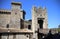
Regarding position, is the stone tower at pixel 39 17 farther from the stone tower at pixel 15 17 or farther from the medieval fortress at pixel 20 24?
the stone tower at pixel 15 17

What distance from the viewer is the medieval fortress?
28109 mm

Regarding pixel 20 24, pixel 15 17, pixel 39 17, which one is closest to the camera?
pixel 39 17

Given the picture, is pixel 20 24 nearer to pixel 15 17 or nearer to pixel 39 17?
pixel 15 17

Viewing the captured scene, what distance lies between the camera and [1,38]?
27.4 m

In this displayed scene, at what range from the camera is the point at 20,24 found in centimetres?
3366

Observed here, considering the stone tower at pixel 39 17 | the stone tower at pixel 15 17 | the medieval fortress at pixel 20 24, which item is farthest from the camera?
the stone tower at pixel 15 17

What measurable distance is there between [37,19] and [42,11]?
1.94 metres

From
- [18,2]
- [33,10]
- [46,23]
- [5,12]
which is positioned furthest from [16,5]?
[46,23]

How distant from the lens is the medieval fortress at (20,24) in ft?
92.2

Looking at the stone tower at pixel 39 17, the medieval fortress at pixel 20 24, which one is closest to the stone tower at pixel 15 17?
the medieval fortress at pixel 20 24

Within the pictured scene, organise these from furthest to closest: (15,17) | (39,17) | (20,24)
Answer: (20,24) → (15,17) → (39,17)

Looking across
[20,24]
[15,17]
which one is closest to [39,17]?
[20,24]

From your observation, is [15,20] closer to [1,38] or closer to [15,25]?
[15,25]

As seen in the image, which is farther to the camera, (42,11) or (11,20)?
(11,20)
